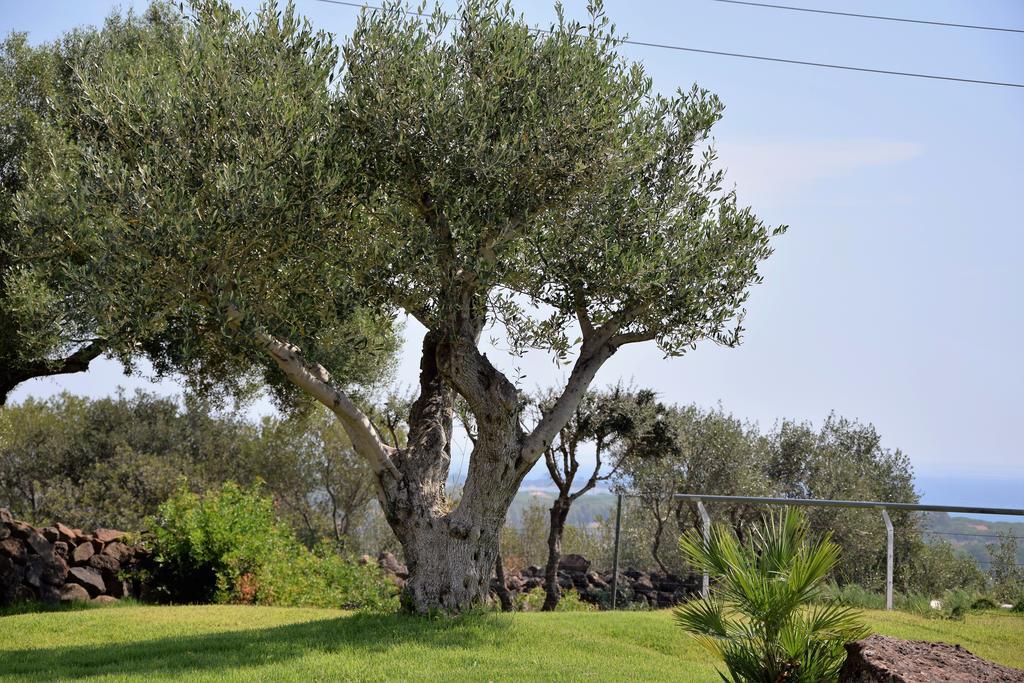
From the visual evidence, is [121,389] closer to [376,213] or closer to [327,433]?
[327,433]

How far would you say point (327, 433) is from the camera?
96.4 feet

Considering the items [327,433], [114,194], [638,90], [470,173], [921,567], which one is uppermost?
[638,90]

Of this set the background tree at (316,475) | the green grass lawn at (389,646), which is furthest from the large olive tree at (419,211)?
the background tree at (316,475)

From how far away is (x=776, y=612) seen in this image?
6867 millimetres

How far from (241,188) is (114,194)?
1500 millimetres

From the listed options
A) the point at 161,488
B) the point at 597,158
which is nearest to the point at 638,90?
the point at 597,158

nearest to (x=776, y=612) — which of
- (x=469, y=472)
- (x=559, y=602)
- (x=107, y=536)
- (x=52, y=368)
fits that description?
(x=469, y=472)

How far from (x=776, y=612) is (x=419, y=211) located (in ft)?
23.7

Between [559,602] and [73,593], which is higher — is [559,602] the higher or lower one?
the lower one

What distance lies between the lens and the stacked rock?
16.6m

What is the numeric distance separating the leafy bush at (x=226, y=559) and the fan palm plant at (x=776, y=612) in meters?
10.6

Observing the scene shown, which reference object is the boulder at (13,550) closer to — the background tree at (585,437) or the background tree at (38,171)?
the background tree at (38,171)

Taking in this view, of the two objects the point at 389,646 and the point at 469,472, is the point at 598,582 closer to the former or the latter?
the point at 469,472

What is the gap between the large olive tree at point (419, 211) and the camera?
34.3 ft
